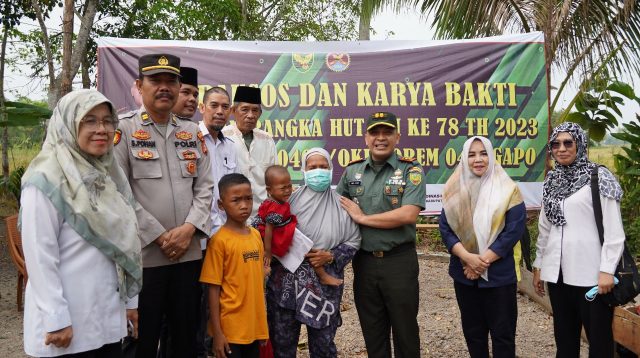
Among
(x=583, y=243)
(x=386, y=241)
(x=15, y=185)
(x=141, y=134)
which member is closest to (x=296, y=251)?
(x=386, y=241)

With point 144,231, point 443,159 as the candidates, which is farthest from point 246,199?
point 443,159

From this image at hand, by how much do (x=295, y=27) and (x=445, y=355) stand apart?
40.6ft

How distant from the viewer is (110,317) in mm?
2092

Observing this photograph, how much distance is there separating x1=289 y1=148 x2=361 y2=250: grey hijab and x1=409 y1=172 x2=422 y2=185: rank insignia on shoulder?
0.42 metres

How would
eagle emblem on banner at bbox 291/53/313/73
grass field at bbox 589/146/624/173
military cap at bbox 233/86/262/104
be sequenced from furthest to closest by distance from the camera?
grass field at bbox 589/146/624/173 → eagle emblem on banner at bbox 291/53/313/73 → military cap at bbox 233/86/262/104

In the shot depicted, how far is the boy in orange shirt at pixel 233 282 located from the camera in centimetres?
269

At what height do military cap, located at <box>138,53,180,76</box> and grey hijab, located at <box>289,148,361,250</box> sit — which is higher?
military cap, located at <box>138,53,180,76</box>

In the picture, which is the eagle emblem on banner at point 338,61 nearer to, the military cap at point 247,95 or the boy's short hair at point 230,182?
the military cap at point 247,95

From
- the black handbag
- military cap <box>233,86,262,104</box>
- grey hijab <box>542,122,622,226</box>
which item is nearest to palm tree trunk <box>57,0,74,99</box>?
military cap <box>233,86,262,104</box>

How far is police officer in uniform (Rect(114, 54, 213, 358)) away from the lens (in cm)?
261

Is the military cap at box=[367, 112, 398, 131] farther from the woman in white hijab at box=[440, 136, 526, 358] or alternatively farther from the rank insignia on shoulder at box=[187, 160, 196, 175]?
the rank insignia on shoulder at box=[187, 160, 196, 175]

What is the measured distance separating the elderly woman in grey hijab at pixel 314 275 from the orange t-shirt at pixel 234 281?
29 centimetres

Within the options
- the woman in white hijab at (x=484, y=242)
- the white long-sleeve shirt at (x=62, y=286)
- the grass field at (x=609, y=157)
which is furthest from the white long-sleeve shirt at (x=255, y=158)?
the grass field at (x=609, y=157)

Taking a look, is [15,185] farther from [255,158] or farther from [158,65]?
[158,65]
